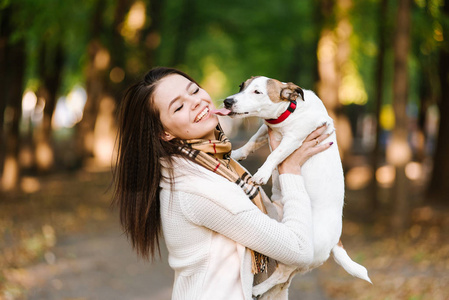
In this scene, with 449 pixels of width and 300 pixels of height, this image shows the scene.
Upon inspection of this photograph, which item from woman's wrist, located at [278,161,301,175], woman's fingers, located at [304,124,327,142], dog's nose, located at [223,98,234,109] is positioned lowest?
woman's wrist, located at [278,161,301,175]

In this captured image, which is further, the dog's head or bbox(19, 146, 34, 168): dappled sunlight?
bbox(19, 146, 34, 168): dappled sunlight

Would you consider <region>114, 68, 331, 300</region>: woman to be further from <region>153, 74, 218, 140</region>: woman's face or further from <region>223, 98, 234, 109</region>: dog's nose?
<region>223, 98, 234, 109</region>: dog's nose

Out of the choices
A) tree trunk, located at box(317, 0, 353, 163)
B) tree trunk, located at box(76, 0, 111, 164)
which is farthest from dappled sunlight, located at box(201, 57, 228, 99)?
tree trunk, located at box(317, 0, 353, 163)

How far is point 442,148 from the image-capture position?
950cm

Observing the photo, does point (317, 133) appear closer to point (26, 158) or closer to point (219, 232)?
point (219, 232)

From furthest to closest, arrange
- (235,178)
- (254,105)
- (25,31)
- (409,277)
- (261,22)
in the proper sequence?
(261,22) < (25,31) < (409,277) < (254,105) < (235,178)

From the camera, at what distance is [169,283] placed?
21.3 ft

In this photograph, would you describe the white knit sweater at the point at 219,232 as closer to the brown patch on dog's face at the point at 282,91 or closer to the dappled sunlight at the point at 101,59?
the brown patch on dog's face at the point at 282,91

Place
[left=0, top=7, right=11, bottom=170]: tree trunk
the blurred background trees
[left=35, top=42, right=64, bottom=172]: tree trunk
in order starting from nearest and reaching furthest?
1. the blurred background trees
2. [left=0, top=7, right=11, bottom=170]: tree trunk
3. [left=35, top=42, right=64, bottom=172]: tree trunk

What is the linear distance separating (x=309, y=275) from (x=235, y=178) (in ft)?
17.4

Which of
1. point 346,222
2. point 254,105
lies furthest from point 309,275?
point 254,105

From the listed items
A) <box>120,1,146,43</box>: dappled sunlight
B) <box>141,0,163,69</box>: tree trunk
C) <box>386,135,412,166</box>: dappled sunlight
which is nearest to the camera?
<box>386,135,412,166</box>: dappled sunlight

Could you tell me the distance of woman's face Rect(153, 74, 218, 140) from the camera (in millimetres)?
2145

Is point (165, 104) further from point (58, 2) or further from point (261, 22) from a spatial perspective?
point (261, 22)
